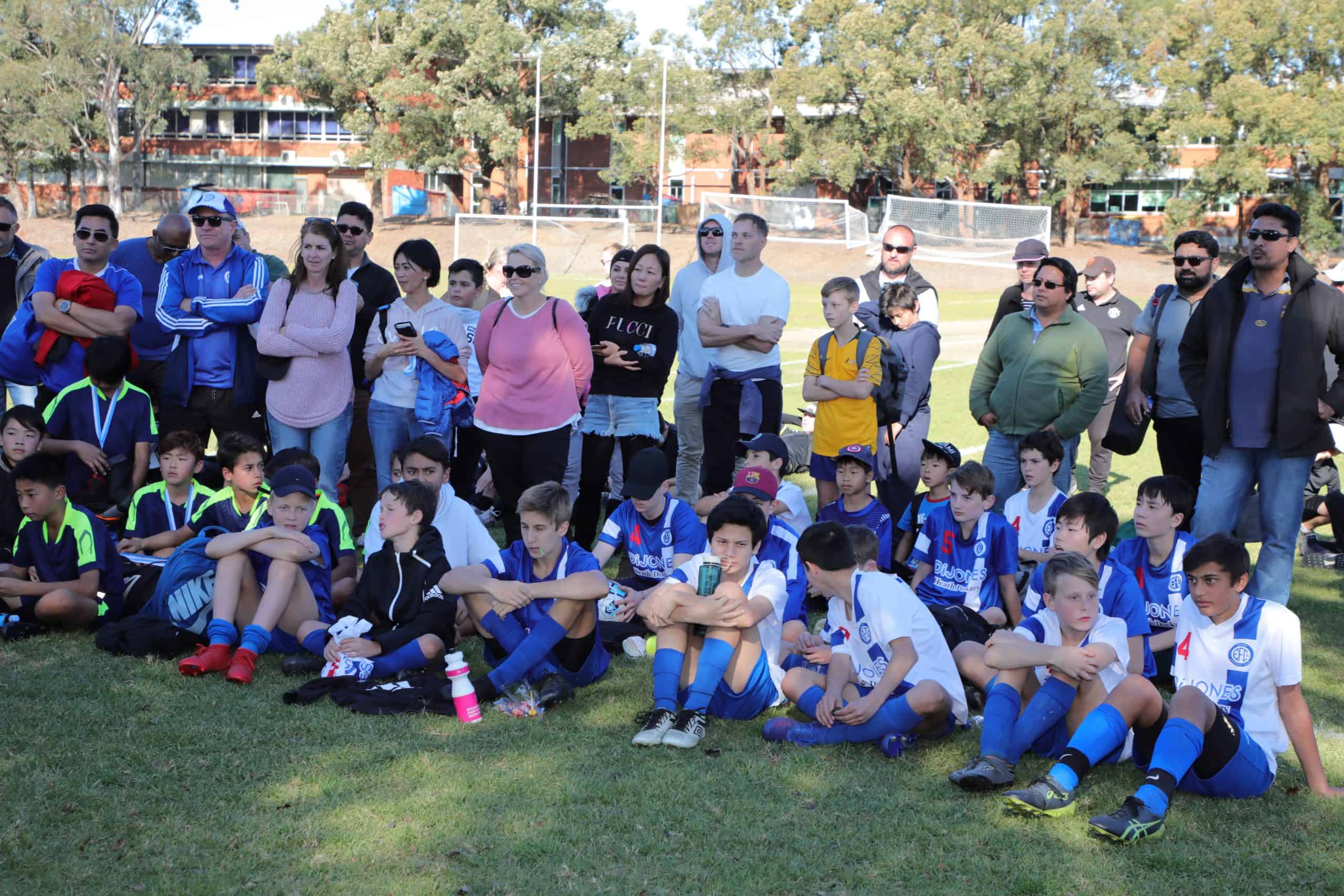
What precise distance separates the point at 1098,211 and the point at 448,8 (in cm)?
3132

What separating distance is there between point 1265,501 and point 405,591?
14.1 feet

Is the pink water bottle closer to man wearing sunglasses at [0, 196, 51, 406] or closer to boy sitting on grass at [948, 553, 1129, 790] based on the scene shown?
boy sitting on grass at [948, 553, 1129, 790]

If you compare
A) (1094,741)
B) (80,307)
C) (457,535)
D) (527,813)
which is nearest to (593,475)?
(457,535)

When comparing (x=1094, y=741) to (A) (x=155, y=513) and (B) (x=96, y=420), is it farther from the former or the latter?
(B) (x=96, y=420)

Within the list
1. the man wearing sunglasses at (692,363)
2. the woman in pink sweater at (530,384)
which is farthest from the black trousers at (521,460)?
the man wearing sunglasses at (692,363)

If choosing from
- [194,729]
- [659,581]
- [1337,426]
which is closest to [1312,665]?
[659,581]

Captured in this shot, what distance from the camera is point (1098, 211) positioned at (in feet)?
186

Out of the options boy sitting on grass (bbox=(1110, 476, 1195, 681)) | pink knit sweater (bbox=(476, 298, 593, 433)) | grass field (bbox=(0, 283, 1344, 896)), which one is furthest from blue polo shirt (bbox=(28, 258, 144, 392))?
boy sitting on grass (bbox=(1110, 476, 1195, 681))

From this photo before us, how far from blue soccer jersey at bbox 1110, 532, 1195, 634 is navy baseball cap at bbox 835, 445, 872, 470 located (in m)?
1.51

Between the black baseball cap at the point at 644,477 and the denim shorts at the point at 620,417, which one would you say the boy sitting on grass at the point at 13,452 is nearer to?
the denim shorts at the point at 620,417

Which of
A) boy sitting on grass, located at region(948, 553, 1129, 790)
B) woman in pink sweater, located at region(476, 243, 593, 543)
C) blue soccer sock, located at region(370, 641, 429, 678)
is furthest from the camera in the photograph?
woman in pink sweater, located at region(476, 243, 593, 543)

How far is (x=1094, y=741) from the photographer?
4.35 meters

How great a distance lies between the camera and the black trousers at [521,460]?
6922 mm

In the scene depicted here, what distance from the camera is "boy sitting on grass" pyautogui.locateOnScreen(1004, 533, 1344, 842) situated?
423 cm
